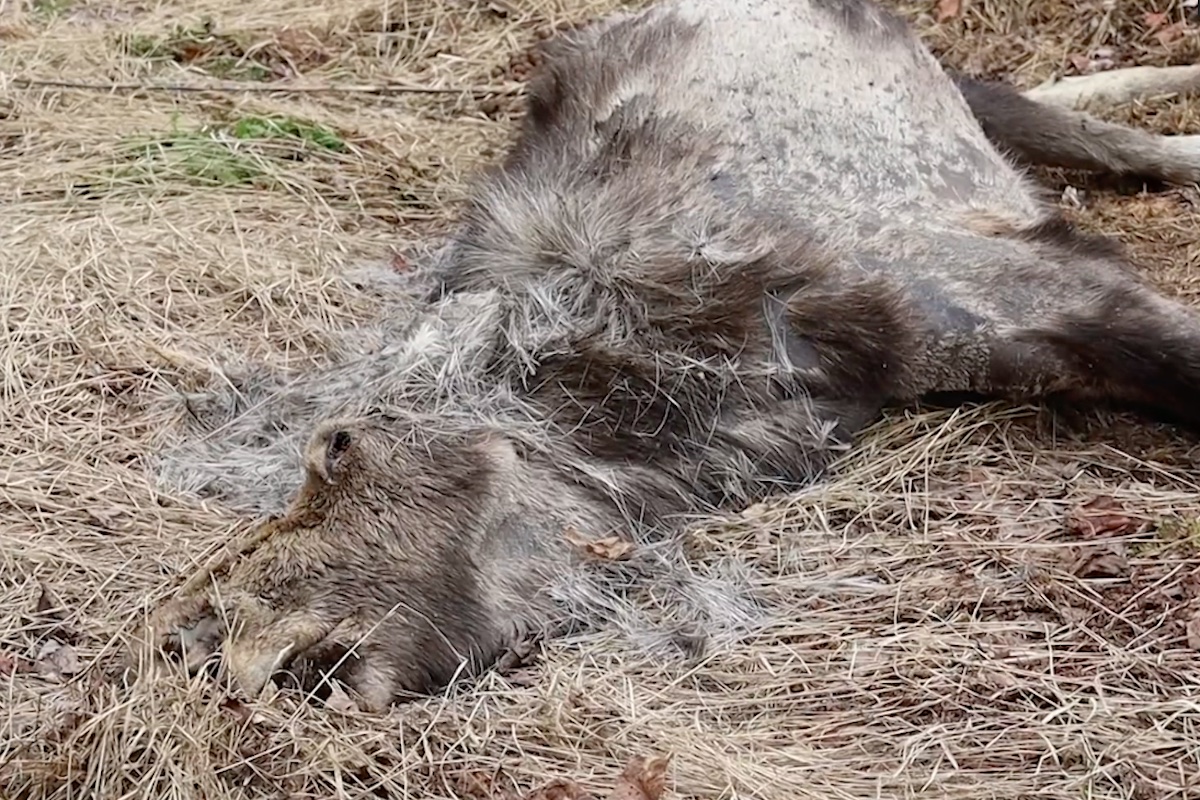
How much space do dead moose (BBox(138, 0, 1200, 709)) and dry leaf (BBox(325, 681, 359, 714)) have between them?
37mm

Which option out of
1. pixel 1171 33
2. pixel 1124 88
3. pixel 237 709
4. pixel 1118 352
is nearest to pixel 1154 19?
pixel 1171 33

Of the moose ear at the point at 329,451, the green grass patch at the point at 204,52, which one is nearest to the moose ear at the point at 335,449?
the moose ear at the point at 329,451

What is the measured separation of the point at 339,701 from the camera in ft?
9.98

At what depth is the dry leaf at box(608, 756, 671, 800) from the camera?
110 inches

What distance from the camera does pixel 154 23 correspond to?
6.97 metres

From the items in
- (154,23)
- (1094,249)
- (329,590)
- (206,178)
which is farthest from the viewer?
(154,23)

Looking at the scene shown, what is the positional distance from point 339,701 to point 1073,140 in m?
3.46

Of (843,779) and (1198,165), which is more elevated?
(1198,165)

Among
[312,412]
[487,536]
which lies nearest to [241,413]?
[312,412]

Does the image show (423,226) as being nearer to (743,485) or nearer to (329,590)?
(743,485)

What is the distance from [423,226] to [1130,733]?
329 centimetres

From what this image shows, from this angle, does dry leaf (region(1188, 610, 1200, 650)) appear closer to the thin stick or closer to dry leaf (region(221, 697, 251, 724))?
dry leaf (region(221, 697, 251, 724))

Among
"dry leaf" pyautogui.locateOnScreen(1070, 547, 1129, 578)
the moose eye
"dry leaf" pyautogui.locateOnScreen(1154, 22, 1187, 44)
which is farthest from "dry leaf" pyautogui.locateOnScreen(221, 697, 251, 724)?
"dry leaf" pyautogui.locateOnScreen(1154, 22, 1187, 44)

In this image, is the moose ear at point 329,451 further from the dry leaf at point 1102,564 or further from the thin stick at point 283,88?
the thin stick at point 283,88
